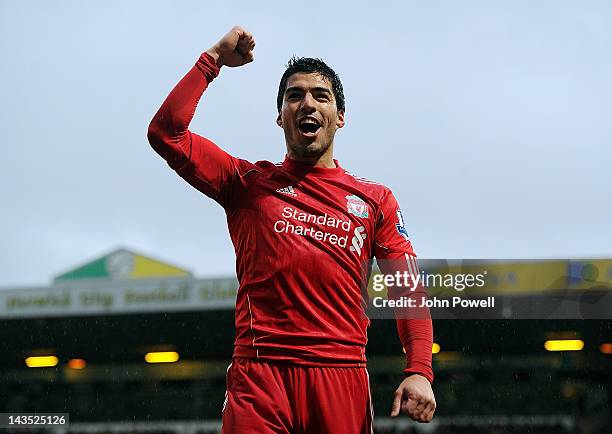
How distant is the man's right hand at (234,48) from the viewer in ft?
10.2

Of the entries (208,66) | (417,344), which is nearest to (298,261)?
(417,344)

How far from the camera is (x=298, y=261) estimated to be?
3094 millimetres

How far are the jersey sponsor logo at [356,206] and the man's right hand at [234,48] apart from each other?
67 centimetres

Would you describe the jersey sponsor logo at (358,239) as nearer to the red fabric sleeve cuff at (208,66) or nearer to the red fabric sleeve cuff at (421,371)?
the red fabric sleeve cuff at (421,371)

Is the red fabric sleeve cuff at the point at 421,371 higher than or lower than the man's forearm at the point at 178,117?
lower

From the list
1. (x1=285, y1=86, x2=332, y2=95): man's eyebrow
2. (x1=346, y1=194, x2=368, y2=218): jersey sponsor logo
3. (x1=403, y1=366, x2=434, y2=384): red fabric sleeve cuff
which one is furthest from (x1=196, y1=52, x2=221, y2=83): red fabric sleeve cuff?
(x1=403, y1=366, x2=434, y2=384): red fabric sleeve cuff

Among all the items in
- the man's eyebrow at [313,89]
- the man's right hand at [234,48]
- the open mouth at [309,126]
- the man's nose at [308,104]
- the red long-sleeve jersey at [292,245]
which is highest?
the man's right hand at [234,48]

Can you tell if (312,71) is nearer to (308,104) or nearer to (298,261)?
(308,104)

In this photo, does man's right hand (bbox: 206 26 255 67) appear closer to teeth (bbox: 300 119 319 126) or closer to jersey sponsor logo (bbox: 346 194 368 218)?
teeth (bbox: 300 119 319 126)

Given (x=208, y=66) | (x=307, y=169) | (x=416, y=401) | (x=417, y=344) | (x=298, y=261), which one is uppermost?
(x=208, y=66)

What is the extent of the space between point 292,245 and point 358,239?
286 mm

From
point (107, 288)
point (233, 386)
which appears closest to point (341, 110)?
point (233, 386)

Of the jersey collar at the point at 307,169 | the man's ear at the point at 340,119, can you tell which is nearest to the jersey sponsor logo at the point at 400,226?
the jersey collar at the point at 307,169

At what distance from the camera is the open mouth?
3.27 m
